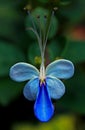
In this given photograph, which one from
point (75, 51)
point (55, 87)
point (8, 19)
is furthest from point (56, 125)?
point (8, 19)

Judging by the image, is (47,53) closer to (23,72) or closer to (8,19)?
(23,72)

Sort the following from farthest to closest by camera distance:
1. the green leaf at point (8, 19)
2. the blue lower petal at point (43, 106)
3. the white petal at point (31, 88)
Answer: the green leaf at point (8, 19) < the white petal at point (31, 88) < the blue lower petal at point (43, 106)

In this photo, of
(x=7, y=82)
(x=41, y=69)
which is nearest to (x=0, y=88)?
(x=7, y=82)

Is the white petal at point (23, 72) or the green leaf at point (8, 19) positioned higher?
the white petal at point (23, 72)

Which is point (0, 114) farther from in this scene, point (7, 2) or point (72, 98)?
point (7, 2)

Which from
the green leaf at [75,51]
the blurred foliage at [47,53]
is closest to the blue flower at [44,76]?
the blurred foliage at [47,53]

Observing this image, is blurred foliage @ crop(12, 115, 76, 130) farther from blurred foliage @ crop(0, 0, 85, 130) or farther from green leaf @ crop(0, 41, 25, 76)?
green leaf @ crop(0, 41, 25, 76)

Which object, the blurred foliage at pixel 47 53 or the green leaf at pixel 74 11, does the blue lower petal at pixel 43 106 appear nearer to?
the blurred foliage at pixel 47 53
